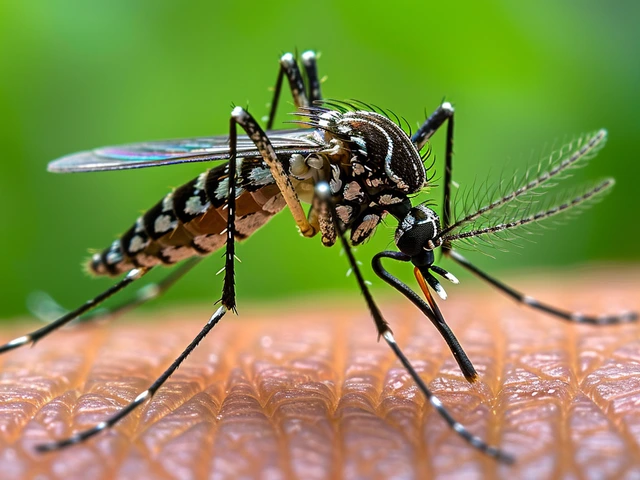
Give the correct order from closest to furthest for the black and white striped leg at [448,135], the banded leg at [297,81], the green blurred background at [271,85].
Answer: the black and white striped leg at [448,135] < the banded leg at [297,81] < the green blurred background at [271,85]

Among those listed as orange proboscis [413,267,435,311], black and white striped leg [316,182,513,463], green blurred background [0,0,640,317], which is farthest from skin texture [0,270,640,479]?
green blurred background [0,0,640,317]

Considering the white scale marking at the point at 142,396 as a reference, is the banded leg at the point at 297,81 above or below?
above

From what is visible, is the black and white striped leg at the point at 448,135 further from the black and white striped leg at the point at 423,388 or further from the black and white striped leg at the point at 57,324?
the black and white striped leg at the point at 57,324

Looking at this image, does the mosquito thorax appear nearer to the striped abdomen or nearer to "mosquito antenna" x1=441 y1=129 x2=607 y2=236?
"mosquito antenna" x1=441 y1=129 x2=607 y2=236

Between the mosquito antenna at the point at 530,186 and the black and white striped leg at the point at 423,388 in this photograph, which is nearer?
the black and white striped leg at the point at 423,388

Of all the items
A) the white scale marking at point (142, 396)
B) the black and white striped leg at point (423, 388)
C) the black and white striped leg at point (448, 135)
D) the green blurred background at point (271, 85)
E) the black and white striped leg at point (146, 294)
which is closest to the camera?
the black and white striped leg at point (423, 388)

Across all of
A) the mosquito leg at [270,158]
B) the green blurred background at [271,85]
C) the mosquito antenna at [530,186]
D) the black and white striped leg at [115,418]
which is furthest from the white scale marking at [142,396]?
the green blurred background at [271,85]

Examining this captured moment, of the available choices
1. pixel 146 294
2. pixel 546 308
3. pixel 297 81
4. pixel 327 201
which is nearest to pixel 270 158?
pixel 327 201
